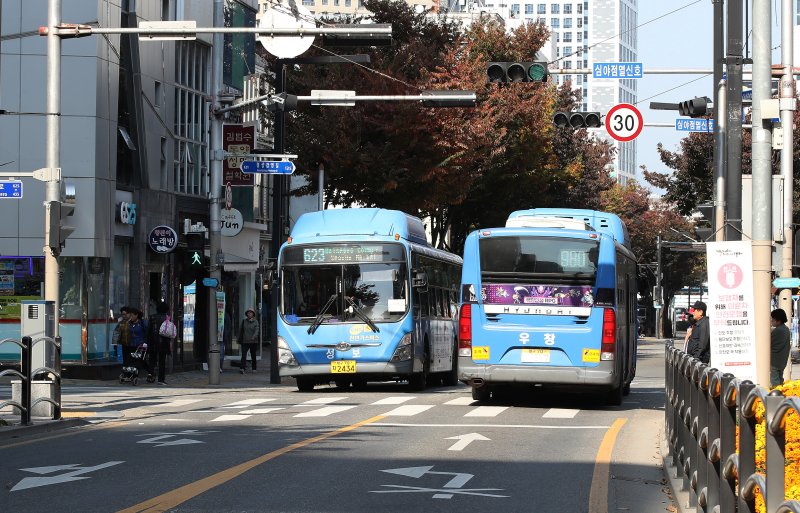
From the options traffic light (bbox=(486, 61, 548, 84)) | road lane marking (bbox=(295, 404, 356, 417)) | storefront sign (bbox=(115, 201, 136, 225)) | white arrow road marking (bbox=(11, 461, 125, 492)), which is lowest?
road lane marking (bbox=(295, 404, 356, 417))

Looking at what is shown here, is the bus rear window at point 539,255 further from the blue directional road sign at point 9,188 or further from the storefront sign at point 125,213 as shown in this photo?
the storefront sign at point 125,213

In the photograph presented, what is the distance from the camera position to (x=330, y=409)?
72.9 ft

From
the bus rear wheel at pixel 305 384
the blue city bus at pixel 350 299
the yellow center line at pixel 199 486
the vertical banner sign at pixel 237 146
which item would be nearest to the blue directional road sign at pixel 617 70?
the blue city bus at pixel 350 299

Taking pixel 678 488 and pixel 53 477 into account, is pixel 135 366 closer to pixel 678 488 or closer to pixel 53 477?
pixel 53 477

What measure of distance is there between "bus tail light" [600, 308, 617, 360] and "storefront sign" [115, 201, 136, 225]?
14643mm

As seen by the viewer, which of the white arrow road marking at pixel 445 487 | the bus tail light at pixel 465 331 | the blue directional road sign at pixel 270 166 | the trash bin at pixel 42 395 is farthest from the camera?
the blue directional road sign at pixel 270 166

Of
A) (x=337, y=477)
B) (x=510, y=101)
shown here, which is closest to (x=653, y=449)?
(x=337, y=477)

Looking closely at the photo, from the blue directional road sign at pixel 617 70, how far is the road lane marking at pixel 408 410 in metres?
7.94

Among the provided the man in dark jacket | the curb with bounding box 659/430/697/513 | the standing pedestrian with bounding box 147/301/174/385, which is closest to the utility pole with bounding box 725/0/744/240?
the curb with bounding box 659/430/697/513

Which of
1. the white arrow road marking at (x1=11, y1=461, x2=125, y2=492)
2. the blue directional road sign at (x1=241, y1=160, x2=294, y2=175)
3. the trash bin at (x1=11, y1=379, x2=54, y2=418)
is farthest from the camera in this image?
the blue directional road sign at (x1=241, y1=160, x2=294, y2=175)

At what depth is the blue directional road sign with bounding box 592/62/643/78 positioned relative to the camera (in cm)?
2748

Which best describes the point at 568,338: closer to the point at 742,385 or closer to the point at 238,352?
the point at 742,385

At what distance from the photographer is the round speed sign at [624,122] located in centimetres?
3169

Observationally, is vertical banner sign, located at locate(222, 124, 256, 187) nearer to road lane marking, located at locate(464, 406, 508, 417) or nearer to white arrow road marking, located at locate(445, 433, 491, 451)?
road lane marking, located at locate(464, 406, 508, 417)
